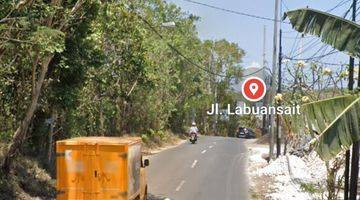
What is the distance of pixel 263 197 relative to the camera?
22125 millimetres

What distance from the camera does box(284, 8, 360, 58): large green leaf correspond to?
12289 mm

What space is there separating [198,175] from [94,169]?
1375 cm

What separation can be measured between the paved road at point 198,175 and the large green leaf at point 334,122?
34.1 feet

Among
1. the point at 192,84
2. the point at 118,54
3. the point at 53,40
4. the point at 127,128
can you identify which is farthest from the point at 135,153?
the point at 192,84

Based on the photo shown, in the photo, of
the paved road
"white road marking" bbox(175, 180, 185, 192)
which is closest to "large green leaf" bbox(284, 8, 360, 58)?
the paved road

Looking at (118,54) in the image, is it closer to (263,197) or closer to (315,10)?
(263,197)

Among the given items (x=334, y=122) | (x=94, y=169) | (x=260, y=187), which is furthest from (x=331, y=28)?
(x=260, y=187)

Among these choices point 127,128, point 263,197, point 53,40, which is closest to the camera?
point 53,40

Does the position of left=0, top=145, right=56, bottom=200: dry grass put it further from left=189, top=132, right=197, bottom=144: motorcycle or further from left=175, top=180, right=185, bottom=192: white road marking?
left=189, top=132, right=197, bottom=144: motorcycle

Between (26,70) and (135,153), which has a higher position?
(26,70)

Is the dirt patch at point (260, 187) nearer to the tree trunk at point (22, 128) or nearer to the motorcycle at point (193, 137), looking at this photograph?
the tree trunk at point (22, 128)

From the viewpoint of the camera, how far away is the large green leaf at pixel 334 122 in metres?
11.1

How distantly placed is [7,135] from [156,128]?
81.2 feet

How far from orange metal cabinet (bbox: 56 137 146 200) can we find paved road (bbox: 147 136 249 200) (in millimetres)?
7022
